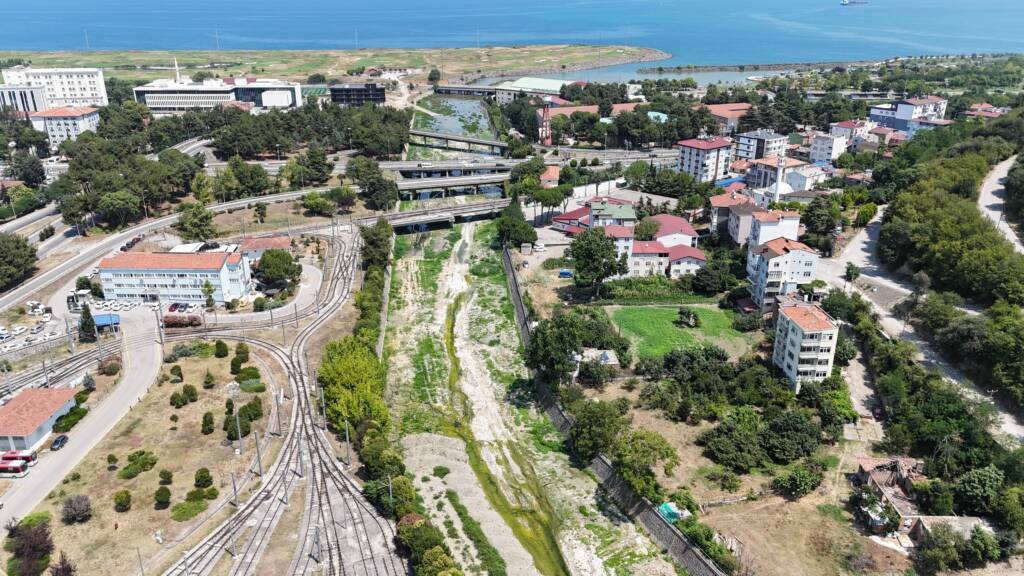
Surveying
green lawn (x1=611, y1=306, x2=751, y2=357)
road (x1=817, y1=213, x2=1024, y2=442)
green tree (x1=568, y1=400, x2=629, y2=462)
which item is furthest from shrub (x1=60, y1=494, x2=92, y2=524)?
road (x1=817, y1=213, x2=1024, y2=442)

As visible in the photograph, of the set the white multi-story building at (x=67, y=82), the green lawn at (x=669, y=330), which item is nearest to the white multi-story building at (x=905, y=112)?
the green lawn at (x=669, y=330)

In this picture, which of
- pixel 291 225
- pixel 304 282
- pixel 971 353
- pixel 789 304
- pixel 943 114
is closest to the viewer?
pixel 971 353

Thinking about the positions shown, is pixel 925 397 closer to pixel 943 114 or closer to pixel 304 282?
pixel 304 282

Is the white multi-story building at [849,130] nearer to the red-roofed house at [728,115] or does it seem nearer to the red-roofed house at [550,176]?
the red-roofed house at [728,115]

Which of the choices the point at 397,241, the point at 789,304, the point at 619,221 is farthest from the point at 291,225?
the point at 789,304

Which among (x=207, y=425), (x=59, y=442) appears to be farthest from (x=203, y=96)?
(x=207, y=425)

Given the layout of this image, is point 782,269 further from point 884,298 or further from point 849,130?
point 849,130
